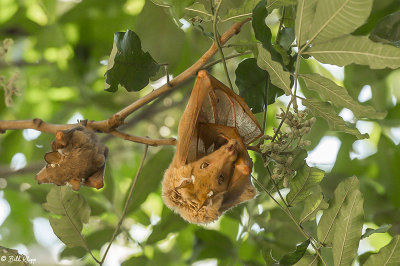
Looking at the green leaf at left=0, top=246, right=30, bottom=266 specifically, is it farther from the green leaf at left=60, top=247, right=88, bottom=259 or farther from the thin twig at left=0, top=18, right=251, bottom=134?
the thin twig at left=0, top=18, right=251, bottom=134

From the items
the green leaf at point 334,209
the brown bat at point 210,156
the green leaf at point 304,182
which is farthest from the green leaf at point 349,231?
the brown bat at point 210,156

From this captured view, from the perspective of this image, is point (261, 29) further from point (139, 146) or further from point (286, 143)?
point (139, 146)

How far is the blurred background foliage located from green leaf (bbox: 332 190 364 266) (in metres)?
0.39

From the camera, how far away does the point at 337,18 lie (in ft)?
3.46

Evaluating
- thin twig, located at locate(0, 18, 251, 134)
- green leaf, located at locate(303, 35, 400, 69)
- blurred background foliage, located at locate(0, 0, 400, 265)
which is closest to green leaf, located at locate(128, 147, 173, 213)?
blurred background foliage, located at locate(0, 0, 400, 265)

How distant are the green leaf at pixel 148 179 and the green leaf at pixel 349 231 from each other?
934mm

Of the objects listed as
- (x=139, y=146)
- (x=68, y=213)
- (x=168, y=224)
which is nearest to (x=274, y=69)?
(x=68, y=213)

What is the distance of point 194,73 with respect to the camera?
4.58 feet

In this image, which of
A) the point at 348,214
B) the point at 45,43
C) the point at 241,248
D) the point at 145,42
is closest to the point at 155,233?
the point at 241,248

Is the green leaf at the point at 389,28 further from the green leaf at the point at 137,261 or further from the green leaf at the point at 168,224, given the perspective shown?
the green leaf at the point at 137,261

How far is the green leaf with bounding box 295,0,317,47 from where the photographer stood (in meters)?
1.08

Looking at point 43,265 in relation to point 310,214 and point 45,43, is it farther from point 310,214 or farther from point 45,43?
point 310,214

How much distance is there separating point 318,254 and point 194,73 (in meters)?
0.63

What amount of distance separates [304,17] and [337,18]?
0.08 metres
